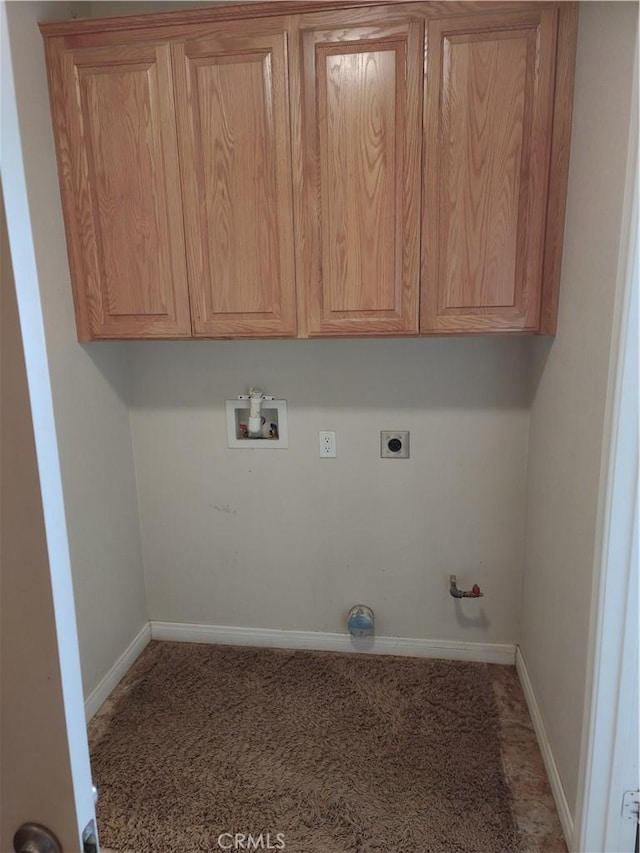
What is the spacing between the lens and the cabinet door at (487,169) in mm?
1596

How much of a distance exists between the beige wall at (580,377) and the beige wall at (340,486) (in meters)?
0.29

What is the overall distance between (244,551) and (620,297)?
177cm

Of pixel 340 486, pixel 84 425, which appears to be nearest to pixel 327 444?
pixel 340 486

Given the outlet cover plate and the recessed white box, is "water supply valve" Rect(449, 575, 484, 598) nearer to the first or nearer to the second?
the outlet cover plate

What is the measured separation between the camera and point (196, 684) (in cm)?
222

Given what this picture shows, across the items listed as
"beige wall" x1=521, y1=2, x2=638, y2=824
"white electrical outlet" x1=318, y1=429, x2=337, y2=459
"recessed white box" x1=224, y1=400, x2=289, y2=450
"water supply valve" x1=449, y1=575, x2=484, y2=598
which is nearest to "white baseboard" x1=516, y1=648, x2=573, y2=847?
"beige wall" x1=521, y1=2, x2=638, y2=824

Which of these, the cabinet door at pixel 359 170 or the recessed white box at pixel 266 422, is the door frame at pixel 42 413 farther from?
the recessed white box at pixel 266 422

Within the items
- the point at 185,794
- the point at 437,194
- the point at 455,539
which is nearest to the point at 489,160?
the point at 437,194

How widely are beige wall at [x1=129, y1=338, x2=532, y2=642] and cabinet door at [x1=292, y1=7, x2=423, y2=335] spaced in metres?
0.35

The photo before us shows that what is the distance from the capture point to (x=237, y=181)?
1799 mm

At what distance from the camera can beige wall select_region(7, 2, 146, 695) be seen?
5.71ft

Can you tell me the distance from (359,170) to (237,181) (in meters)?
0.40

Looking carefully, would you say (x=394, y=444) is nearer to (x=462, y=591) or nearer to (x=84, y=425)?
(x=462, y=591)

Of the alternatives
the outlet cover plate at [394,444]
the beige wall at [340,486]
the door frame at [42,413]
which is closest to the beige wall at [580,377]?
the beige wall at [340,486]
